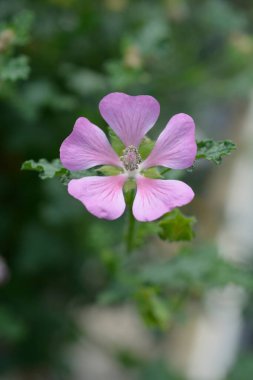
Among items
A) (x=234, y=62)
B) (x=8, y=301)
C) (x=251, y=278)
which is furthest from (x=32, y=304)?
(x=234, y=62)

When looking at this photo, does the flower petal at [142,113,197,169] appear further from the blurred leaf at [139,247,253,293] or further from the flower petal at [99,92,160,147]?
the blurred leaf at [139,247,253,293]

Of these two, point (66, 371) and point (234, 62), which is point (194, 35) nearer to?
point (234, 62)

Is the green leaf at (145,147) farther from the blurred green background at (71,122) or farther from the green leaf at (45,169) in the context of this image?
the blurred green background at (71,122)

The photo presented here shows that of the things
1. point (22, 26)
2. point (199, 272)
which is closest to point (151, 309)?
point (199, 272)

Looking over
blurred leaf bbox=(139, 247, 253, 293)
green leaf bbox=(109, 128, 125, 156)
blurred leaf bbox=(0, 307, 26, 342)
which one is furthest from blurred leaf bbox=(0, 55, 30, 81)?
blurred leaf bbox=(0, 307, 26, 342)

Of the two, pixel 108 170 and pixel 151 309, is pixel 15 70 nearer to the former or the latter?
pixel 108 170

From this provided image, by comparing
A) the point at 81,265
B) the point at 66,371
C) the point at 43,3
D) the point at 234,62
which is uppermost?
the point at 43,3
